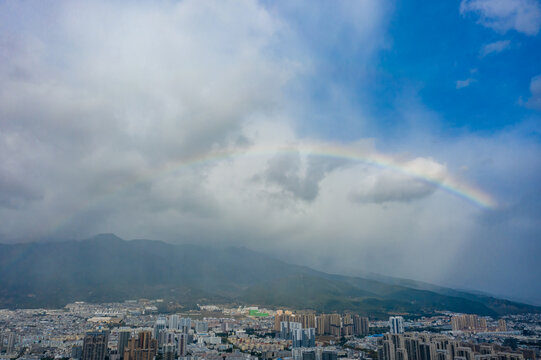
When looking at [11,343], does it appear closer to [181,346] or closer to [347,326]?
[181,346]

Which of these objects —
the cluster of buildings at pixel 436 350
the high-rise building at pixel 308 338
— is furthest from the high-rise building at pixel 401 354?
the high-rise building at pixel 308 338

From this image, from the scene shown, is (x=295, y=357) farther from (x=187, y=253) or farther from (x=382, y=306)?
(x=187, y=253)

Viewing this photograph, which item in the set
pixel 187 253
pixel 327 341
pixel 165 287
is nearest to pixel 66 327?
pixel 327 341

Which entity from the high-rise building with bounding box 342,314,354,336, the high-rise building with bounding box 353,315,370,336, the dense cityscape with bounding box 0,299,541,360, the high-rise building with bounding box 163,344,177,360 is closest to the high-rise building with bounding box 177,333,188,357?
the dense cityscape with bounding box 0,299,541,360

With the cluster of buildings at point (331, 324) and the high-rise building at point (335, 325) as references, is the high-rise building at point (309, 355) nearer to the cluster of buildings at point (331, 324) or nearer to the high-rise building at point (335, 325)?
the cluster of buildings at point (331, 324)

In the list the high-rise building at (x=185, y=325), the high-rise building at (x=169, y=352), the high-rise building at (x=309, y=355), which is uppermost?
the high-rise building at (x=309, y=355)
